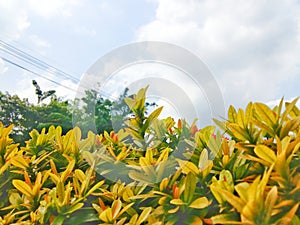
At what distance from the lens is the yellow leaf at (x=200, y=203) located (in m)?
1.24

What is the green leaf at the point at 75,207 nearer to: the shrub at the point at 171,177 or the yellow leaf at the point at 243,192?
the shrub at the point at 171,177

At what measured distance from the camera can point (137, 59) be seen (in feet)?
6.90

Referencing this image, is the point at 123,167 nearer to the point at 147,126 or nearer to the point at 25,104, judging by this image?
the point at 147,126

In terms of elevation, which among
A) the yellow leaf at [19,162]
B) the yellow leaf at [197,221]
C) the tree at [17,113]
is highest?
the tree at [17,113]

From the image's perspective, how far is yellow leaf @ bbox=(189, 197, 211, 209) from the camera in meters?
1.24

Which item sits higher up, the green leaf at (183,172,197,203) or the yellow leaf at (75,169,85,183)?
the yellow leaf at (75,169,85,183)

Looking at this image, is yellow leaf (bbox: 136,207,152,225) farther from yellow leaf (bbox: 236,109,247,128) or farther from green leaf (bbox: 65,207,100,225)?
yellow leaf (bbox: 236,109,247,128)

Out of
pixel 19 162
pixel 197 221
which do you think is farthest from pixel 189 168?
pixel 19 162

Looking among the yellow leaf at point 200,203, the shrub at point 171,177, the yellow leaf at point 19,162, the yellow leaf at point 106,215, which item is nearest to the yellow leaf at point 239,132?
the shrub at point 171,177

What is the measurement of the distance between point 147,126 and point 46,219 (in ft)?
2.15

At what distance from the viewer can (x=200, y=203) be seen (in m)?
1.25

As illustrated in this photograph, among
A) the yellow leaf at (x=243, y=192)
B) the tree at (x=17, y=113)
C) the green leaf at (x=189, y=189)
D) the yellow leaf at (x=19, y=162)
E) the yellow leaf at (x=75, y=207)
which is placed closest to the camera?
the yellow leaf at (x=243, y=192)

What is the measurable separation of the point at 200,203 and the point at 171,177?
23cm

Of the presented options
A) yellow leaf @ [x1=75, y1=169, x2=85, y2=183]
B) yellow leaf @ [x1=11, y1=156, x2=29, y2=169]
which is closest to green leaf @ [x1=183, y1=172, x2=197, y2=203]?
yellow leaf @ [x1=75, y1=169, x2=85, y2=183]
